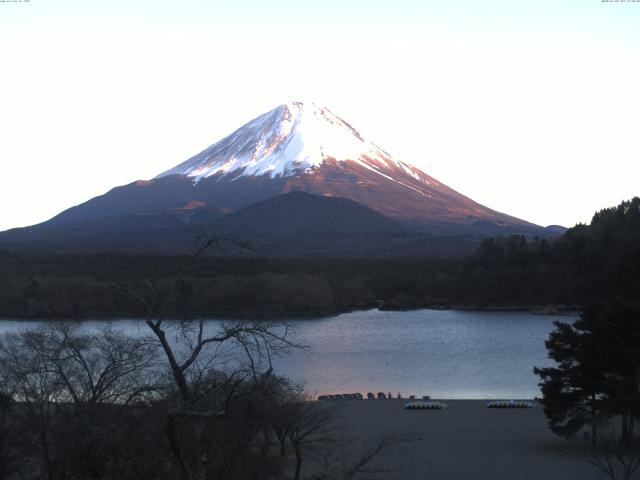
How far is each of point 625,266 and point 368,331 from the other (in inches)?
457

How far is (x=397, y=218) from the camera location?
91938 millimetres

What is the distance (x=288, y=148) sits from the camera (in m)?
107

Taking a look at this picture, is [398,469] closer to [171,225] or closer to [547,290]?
[547,290]

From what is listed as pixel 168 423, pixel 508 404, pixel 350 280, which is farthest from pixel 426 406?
pixel 350 280

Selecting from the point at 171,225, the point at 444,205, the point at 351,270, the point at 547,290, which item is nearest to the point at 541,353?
the point at 547,290

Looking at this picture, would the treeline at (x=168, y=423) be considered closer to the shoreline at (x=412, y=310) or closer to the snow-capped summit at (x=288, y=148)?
the shoreline at (x=412, y=310)

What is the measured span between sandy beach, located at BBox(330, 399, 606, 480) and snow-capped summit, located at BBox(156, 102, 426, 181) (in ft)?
287

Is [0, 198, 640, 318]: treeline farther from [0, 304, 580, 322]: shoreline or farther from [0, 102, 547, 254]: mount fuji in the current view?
[0, 102, 547, 254]: mount fuji

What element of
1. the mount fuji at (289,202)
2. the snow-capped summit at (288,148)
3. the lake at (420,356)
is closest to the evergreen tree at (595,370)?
the lake at (420,356)

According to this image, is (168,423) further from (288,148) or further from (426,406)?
(288,148)

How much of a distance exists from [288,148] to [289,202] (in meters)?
17.6

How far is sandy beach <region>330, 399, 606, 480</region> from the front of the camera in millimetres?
11781

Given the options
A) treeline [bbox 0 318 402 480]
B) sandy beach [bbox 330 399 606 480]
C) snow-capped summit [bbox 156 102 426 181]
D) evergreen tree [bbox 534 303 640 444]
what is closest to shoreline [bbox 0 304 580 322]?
sandy beach [bbox 330 399 606 480]

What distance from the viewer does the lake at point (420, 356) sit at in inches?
837
